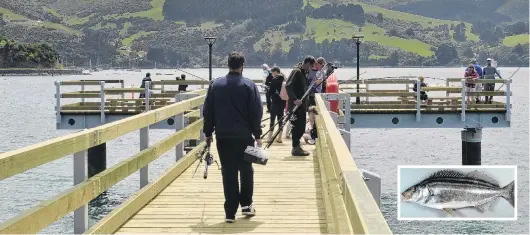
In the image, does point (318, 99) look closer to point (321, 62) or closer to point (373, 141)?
point (321, 62)

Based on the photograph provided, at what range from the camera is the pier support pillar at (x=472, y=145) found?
31417 millimetres

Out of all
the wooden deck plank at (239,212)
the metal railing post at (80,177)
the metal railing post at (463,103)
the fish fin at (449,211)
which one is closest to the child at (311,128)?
the wooden deck plank at (239,212)

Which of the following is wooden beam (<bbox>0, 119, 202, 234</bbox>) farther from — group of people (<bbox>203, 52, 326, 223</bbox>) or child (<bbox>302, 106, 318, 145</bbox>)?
child (<bbox>302, 106, 318, 145</bbox>)

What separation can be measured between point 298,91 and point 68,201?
8343mm

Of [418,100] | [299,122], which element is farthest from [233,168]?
[418,100]

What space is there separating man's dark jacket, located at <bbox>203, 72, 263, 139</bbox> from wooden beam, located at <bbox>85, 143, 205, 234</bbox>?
1.28 m

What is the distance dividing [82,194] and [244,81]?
245 cm

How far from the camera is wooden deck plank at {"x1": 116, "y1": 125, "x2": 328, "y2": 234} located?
909cm

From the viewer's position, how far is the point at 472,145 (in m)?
31.8

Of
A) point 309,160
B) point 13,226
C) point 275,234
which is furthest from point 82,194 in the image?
point 309,160

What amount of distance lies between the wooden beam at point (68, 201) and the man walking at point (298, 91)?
471cm

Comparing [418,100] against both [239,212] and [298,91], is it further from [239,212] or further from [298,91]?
[239,212]

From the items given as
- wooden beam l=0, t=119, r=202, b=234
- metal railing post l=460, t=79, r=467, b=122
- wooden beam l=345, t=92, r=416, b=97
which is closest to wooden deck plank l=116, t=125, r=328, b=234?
wooden beam l=0, t=119, r=202, b=234

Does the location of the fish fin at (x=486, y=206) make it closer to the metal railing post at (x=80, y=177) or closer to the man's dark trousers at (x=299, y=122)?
the man's dark trousers at (x=299, y=122)
